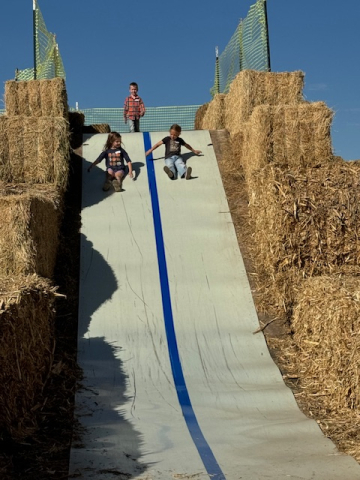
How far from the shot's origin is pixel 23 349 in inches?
204

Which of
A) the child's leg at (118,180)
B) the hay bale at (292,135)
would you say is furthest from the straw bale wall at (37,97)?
the hay bale at (292,135)

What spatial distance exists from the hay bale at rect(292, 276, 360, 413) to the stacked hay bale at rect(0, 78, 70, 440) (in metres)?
2.18

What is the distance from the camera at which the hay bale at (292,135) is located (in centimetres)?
898

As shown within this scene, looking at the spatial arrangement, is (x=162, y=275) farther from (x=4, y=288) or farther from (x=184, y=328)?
(x=4, y=288)

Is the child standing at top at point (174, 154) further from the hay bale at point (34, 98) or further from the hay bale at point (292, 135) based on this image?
the hay bale at point (34, 98)

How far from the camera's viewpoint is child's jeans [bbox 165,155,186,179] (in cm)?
1002

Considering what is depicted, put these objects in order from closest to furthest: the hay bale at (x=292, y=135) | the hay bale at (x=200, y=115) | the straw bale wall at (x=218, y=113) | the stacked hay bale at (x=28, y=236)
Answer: the stacked hay bale at (x=28, y=236)
the hay bale at (x=292, y=135)
the straw bale wall at (x=218, y=113)
the hay bale at (x=200, y=115)

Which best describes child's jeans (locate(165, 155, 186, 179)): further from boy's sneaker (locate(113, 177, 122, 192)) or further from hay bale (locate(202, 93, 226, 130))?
hay bale (locate(202, 93, 226, 130))

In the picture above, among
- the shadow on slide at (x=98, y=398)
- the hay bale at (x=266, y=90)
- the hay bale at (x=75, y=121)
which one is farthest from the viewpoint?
the hay bale at (x=75, y=121)

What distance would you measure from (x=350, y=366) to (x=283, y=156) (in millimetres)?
4160

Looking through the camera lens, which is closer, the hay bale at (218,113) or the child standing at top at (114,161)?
the child standing at top at (114,161)

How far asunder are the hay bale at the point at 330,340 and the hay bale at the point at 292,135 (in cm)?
271

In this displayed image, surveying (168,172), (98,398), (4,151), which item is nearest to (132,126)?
(168,172)

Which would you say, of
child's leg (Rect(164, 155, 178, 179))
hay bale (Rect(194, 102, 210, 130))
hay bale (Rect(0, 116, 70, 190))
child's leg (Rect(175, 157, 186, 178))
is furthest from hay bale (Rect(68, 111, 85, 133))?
hay bale (Rect(194, 102, 210, 130))
